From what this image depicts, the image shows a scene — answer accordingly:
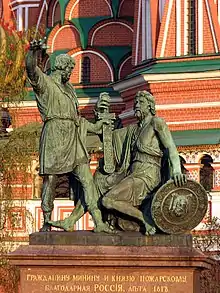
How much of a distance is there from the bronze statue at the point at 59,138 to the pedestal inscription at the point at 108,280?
791 millimetres

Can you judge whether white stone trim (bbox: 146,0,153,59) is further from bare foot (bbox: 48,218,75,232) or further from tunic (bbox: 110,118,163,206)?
bare foot (bbox: 48,218,75,232)

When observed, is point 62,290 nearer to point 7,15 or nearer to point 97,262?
point 97,262

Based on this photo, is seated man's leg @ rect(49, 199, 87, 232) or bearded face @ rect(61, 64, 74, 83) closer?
seated man's leg @ rect(49, 199, 87, 232)

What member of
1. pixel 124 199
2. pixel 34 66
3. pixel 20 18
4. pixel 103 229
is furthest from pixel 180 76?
pixel 103 229

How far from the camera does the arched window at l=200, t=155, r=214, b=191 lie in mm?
Answer: 31188

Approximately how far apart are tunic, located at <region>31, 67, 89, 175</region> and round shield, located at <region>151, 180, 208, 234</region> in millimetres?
1289

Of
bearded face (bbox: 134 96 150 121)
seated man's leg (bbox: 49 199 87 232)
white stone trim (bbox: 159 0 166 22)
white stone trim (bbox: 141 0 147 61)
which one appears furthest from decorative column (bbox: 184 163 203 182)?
seated man's leg (bbox: 49 199 87 232)

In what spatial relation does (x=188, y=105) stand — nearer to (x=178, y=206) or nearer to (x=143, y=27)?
(x=143, y=27)

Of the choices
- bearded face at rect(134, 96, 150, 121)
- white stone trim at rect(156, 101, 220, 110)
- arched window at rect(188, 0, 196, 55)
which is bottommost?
bearded face at rect(134, 96, 150, 121)

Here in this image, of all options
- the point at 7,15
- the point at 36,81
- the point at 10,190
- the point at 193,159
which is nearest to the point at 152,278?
the point at 36,81

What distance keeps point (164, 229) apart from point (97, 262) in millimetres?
950

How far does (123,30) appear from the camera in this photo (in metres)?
38.2

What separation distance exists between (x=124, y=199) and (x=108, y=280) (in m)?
1.11

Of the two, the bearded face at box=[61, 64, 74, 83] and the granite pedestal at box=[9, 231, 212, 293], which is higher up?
the bearded face at box=[61, 64, 74, 83]
